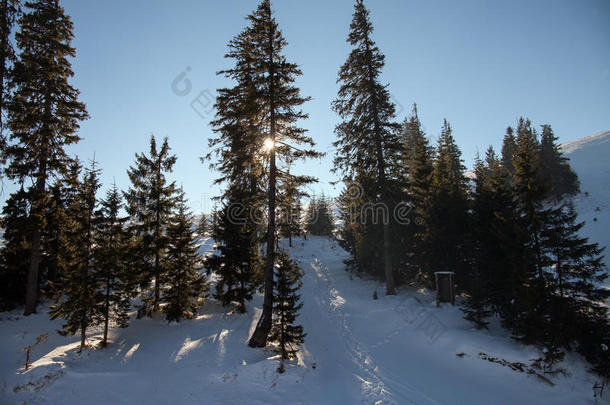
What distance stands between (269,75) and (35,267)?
2024 centimetres

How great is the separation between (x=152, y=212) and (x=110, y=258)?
4590 millimetres

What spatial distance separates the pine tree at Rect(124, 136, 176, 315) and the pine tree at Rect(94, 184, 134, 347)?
2.05m

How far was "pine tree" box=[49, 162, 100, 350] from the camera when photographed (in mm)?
13070

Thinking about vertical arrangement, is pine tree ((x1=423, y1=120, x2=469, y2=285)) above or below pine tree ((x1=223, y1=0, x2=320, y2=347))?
below

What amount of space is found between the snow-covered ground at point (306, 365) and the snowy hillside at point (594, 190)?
25.8 m

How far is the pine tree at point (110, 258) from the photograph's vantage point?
13.8m

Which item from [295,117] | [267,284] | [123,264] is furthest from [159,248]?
[295,117]

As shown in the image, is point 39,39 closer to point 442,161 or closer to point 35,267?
point 35,267

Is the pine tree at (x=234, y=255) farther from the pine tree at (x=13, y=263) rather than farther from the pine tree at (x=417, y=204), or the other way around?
the pine tree at (x=13, y=263)

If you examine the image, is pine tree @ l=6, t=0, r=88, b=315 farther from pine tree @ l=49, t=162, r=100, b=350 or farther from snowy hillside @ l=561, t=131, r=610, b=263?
snowy hillside @ l=561, t=131, r=610, b=263

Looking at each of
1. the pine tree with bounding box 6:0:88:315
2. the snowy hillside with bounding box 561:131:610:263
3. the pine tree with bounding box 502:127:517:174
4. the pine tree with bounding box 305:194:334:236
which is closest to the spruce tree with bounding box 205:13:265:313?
the pine tree with bounding box 6:0:88:315

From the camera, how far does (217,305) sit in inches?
773

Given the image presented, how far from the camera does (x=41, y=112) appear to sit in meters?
17.8

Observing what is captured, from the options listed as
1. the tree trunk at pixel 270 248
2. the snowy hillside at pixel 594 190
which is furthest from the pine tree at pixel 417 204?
the snowy hillside at pixel 594 190
